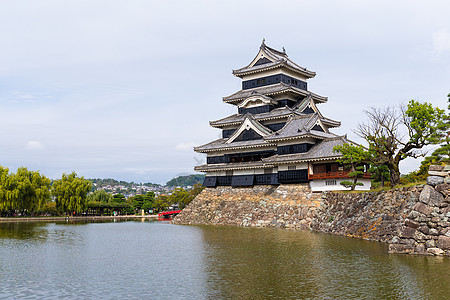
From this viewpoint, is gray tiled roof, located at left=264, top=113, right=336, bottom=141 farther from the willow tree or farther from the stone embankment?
the willow tree

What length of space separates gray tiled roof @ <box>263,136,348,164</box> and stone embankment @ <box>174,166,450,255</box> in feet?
9.20

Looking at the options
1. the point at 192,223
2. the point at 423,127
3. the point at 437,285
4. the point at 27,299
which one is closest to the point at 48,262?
the point at 27,299

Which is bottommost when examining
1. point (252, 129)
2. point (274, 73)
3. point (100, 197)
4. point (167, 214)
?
point (167, 214)

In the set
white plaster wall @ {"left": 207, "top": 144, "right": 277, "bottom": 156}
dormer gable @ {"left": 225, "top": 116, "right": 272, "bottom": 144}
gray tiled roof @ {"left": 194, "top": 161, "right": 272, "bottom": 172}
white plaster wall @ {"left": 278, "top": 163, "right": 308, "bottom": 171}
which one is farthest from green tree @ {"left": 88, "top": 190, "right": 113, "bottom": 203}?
white plaster wall @ {"left": 278, "top": 163, "right": 308, "bottom": 171}

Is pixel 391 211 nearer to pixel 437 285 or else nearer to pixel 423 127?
pixel 423 127

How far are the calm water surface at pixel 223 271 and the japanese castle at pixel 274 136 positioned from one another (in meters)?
14.4

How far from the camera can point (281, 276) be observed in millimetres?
16781

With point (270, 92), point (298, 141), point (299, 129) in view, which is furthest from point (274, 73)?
point (298, 141)

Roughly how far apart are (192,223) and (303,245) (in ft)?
74.5

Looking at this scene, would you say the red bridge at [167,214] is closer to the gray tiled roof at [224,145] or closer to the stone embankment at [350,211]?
the stone embankment at [350,211]

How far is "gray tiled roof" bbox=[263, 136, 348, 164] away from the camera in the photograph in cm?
3925

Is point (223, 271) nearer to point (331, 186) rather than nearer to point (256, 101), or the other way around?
point (331, 186)

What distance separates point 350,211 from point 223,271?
1779 cm

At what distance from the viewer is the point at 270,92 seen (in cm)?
4912
